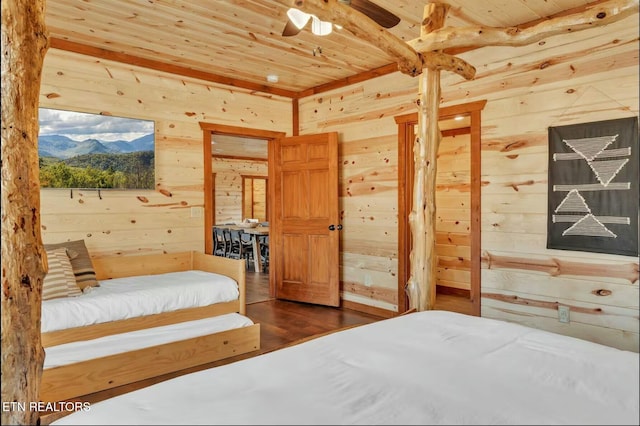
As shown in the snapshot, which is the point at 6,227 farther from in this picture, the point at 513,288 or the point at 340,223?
the point at 340,223

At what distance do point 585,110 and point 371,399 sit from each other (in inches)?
88.5

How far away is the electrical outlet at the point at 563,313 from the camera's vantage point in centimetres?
293

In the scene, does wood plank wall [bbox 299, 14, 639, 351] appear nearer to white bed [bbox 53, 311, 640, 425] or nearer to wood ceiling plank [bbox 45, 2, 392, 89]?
wood ceiling plank [bbox 45, 2, 392, 89]

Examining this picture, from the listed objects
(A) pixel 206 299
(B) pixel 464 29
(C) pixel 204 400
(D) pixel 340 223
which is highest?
(B) pixel 464 29

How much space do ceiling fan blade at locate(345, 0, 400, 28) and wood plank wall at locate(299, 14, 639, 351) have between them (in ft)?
3.96

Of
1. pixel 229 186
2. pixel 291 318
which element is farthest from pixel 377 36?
pixel 229 186

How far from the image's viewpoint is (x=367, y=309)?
4.48m

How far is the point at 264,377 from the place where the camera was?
4.02 feet

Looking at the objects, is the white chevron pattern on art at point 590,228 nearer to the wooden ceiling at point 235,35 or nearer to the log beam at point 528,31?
the log beam at point 528,31

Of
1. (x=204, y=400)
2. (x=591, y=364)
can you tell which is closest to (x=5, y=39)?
(x=204, y=400)

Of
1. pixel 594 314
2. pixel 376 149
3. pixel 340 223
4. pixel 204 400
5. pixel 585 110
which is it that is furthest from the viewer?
pixel 340 223

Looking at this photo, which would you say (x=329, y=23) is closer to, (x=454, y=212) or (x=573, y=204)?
(x=573, y=204)

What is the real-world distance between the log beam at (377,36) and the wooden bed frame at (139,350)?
6.40 feet

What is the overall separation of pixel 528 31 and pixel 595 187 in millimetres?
1124
